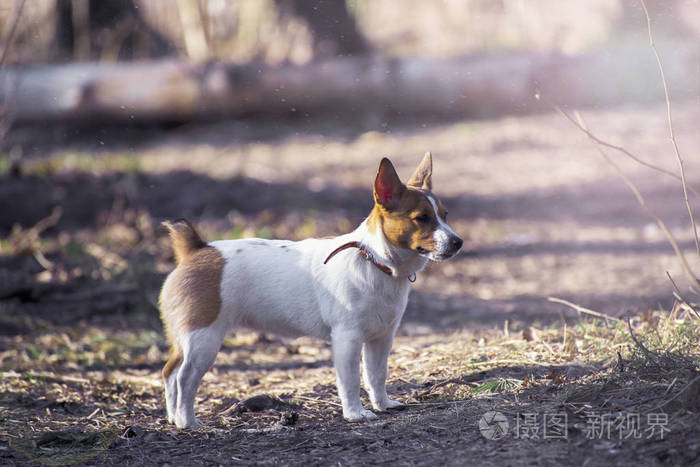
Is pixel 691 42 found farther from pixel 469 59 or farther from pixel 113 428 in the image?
pixel 113 428

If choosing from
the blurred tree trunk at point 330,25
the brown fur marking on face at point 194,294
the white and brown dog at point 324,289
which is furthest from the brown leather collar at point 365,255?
the blurred tree trunk at point 330,25

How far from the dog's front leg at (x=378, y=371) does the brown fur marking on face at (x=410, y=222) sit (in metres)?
0.61

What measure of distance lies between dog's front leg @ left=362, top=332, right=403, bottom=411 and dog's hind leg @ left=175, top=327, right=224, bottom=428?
89cm

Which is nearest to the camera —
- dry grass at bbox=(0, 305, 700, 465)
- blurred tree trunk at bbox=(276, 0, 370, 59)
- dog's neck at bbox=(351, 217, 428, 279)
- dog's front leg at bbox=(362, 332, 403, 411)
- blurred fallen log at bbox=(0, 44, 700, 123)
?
dry grass at bbox=(0, 305, 700, 465)

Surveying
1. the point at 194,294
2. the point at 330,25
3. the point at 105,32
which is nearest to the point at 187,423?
the point at 194,294

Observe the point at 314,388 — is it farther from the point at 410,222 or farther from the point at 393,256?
the point at 410,222

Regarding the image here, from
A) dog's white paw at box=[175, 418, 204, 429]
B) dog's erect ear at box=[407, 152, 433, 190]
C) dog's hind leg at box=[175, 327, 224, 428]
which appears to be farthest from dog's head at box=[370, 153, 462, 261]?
dog's white paw at box=[175, 418, 204, 429]

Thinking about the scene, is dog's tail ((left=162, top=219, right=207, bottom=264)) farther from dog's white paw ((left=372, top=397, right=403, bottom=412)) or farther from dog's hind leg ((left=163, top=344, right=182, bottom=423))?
dog's white paw ((left=372, top=397, right=403, bottom=412))

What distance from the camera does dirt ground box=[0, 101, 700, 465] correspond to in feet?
11.9

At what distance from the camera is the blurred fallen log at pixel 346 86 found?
1102 cm

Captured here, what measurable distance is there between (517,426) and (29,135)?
1011 cm

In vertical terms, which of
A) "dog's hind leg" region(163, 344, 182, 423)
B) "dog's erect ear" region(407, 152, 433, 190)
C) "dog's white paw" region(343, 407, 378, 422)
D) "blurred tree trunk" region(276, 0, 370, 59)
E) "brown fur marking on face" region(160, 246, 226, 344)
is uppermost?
"blurred tree trunk" region(276, 0, 370, 59)

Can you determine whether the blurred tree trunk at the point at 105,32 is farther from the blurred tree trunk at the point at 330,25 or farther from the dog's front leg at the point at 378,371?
the dog's front leg at the point at 378,371

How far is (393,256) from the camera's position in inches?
155
